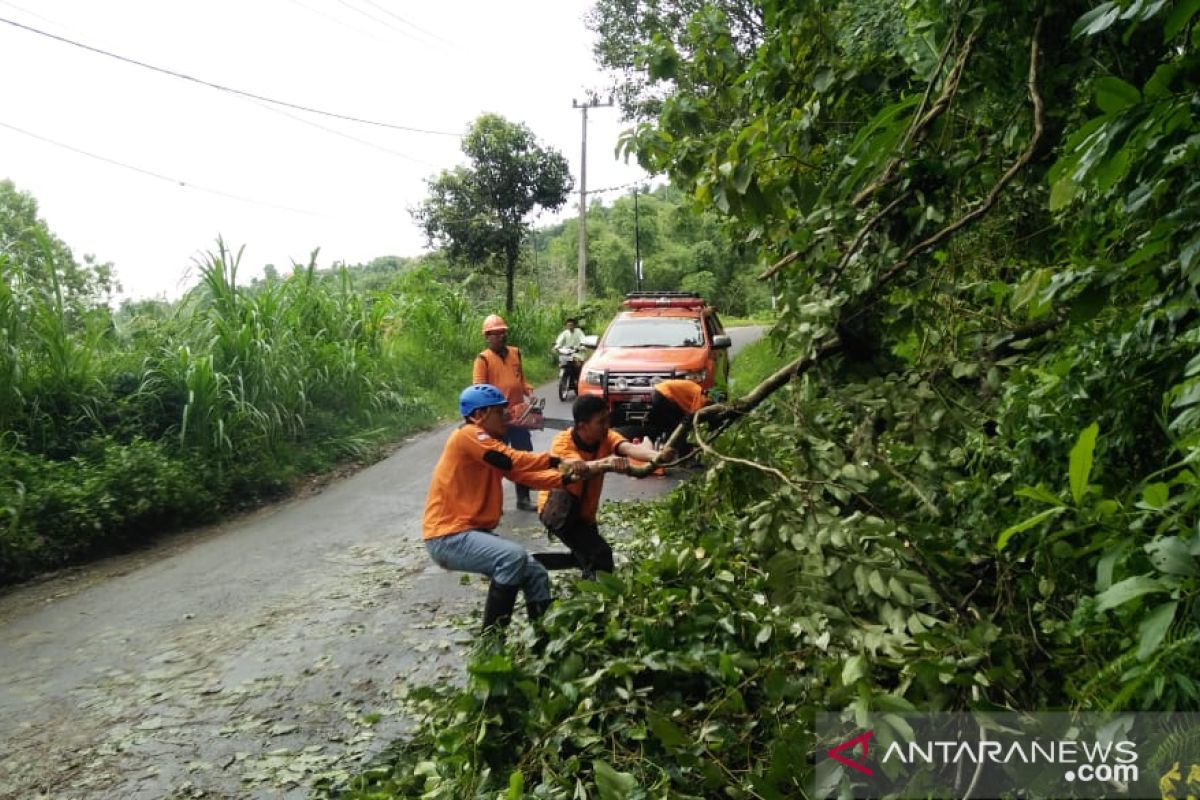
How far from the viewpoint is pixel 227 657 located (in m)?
4.90

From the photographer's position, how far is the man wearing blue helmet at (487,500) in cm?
438

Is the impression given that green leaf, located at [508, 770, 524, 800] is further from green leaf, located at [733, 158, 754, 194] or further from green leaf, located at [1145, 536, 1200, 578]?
green leaf, located at [733, 158, 754, 194]

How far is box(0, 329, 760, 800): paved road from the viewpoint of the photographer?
3746 millimetres

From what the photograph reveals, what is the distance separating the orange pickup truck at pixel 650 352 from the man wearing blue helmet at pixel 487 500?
13.0 feet

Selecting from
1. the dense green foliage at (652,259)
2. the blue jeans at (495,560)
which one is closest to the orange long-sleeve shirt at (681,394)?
the blue jeans at (495,560)

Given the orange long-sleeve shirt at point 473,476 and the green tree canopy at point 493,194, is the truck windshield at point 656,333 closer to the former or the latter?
the orange long-sleeve shirt at point 473,476

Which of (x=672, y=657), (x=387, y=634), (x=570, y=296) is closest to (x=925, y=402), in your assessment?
(x=672, y=657)

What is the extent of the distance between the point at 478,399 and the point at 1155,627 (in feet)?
11.8

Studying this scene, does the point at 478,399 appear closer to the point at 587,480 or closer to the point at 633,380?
the point at 587,480

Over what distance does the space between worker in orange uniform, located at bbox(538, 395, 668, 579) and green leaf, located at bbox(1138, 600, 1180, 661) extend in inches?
126

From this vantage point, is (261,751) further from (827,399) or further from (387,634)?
(827,399)

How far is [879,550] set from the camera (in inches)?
96.8

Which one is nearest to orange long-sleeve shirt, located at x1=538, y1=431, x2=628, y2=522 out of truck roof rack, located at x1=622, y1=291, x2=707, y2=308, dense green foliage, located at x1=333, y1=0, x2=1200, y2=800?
dense green foliage, located at x1=333, y1=0, x2=1200, y2=800

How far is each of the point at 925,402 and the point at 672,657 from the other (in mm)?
1294
